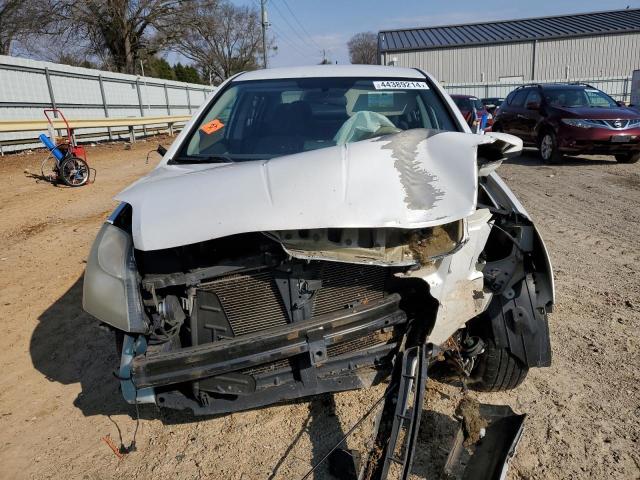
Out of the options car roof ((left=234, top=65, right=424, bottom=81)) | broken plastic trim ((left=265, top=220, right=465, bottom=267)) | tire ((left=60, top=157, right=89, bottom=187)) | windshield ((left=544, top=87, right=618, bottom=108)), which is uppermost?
car roof ((left=234, top=65, right=424, bottom=81))

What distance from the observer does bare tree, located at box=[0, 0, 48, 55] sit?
24.8 metres

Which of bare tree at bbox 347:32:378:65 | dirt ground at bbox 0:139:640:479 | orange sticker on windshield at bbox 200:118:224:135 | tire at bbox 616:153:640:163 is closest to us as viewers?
dirt ground at bbox 0:139:640:479

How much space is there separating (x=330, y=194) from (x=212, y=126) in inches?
66.2

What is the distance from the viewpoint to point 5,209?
7.40 m

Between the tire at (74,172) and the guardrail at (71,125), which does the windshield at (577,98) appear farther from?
the tire at (74,172)

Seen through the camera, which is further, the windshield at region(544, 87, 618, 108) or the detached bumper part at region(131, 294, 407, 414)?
the windshield at region(544, 87, 618, 108)

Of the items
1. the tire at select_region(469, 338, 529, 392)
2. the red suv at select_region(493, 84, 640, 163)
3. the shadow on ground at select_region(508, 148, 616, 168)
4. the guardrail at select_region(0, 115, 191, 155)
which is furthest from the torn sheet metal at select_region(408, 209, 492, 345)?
the shadow on ground at select_region(508, 148, 616, 168)

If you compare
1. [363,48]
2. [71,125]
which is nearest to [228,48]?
[363,48]

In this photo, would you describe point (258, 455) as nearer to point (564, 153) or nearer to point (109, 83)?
point (564, 153)

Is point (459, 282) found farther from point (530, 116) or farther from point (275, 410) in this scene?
point (530, 116)

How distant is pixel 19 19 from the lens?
82.7ft

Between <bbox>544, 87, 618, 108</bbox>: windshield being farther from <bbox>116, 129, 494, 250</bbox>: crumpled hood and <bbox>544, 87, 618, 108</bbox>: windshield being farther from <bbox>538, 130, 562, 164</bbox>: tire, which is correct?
<bbox>116, 129, 494, 250</bbox>: crumpled hood

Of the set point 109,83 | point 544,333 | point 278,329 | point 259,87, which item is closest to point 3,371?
point 278,329

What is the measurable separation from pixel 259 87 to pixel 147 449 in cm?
252
